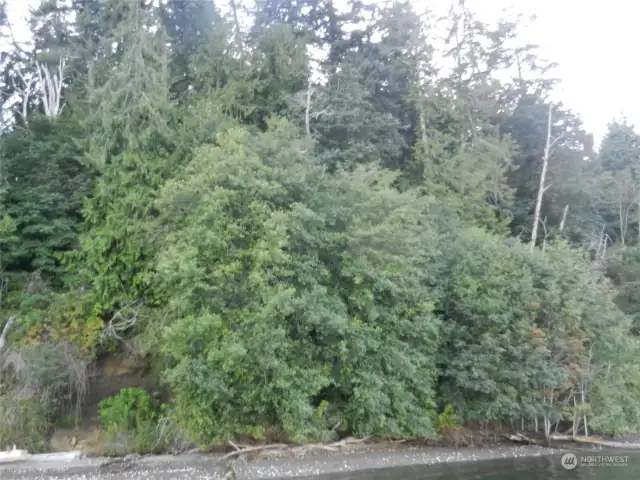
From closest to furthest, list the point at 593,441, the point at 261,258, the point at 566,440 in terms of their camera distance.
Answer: the point at 261,258 < the point at 593,441 < the point at 566,440

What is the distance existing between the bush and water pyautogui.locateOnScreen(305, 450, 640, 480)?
5.99 m

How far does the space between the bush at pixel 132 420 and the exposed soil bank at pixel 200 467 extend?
35.3 inches

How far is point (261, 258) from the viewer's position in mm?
17906

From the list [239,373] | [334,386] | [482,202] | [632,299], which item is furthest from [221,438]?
[632,299]

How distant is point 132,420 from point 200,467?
3.83 m

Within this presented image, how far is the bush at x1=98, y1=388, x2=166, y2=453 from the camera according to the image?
1934 centimetres

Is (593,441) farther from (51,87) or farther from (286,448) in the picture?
(51,87)

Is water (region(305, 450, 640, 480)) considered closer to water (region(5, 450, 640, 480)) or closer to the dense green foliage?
water (region(5, 450, 640, 480))

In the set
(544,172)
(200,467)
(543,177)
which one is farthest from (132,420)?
(544,172)

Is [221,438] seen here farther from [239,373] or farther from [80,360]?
[80,360]

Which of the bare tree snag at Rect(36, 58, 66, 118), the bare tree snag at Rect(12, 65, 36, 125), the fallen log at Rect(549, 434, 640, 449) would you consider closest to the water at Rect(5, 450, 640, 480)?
the fallen log at Rect(549, 434, 640, 449)

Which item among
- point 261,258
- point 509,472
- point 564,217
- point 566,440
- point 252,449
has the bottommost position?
point 566,440

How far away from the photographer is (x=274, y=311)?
17547 millimetres

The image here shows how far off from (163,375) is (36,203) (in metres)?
10.2
